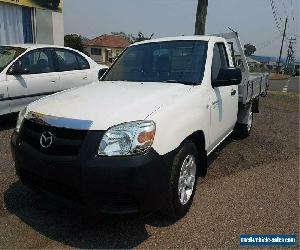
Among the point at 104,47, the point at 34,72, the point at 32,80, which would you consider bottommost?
the point at 32,80

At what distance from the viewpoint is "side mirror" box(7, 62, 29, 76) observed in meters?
6.56

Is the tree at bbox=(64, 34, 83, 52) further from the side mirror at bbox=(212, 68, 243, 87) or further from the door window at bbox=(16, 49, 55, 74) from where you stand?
the side mirror at bbox=(212, 68, 243, 87)

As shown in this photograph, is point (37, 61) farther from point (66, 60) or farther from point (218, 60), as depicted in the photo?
point (218, 60)

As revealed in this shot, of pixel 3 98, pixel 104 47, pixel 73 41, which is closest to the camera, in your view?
pixel 3 98

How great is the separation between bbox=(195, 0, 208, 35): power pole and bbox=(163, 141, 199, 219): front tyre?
38.9 ft

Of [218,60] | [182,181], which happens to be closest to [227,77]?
[218,60]

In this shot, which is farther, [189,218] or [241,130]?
[241,130]

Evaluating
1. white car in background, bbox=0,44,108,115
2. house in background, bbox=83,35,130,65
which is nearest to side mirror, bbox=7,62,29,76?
white car in background, bbox=0,44,108,115

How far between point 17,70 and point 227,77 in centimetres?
433

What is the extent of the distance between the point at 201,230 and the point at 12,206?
2009mm

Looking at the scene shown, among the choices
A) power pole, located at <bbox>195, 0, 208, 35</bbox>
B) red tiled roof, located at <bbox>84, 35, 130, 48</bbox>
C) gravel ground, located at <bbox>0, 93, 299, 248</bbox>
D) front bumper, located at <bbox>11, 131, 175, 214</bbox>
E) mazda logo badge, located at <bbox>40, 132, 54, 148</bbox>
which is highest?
red tiled roof, located at <bbox>84, 35, 130, 48</bbox>

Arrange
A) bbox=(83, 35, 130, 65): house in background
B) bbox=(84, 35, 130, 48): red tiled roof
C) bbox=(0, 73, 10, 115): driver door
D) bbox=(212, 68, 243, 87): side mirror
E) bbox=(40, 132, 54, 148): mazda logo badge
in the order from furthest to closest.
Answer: bbox=(84, 35, 130, 48): red tiled roof → bbox=(83, 35, 130, 65): house in background → bbox=(0, 73, 10, 115): driver door → bbox=(212, 68, 243, 87): side mirror → bbox=(40, 132, 54, 148): mazda logo badge

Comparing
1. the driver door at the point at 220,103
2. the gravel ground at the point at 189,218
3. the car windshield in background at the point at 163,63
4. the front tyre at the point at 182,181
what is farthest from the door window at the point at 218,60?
the gravel ground at the point at 189,218

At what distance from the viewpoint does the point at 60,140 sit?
9.46 feet
